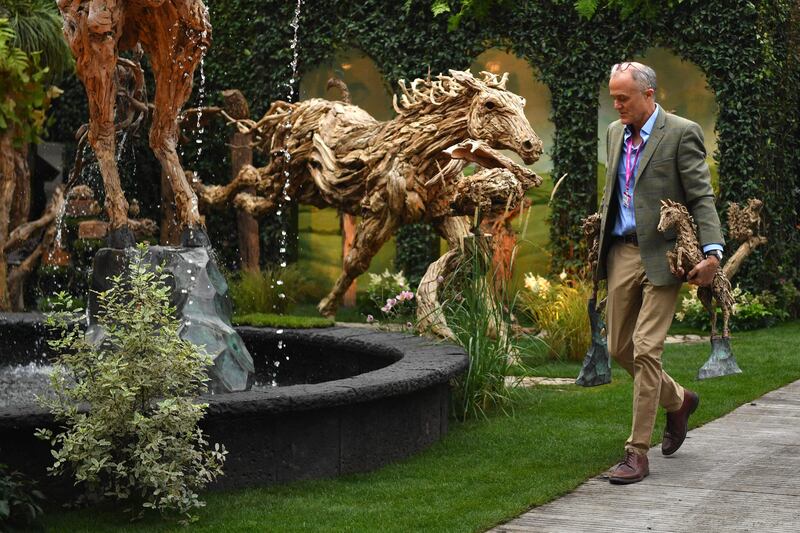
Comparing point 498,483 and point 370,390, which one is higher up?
point 370,390

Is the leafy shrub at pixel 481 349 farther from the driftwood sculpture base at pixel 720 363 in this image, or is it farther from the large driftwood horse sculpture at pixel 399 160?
the driftwood sculpture base at pixel 720 363

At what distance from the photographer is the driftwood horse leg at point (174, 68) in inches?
279

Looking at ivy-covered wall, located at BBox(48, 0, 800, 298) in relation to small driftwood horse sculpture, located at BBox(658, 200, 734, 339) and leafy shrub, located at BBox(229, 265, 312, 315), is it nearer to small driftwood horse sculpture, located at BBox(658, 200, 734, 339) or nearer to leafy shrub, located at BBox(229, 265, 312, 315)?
leafy shrub, located at BBox(229, 265, 312, 315)

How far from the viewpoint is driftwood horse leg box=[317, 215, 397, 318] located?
1029 cm

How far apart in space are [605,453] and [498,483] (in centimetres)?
87

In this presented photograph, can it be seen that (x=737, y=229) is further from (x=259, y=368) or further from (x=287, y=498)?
(x=287, y=498)

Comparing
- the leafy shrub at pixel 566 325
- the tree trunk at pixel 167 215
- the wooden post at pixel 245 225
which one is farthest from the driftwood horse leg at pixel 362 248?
the tree trunk at pixel 167 215

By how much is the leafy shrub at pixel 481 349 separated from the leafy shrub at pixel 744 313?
18.2ft

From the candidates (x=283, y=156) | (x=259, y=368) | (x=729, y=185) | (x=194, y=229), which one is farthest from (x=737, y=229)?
(x=194, y=229)

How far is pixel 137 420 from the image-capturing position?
469cm

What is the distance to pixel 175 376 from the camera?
4.90 m

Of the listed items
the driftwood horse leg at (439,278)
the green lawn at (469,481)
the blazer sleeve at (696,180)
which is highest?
the blazer sleeve at (696,180)

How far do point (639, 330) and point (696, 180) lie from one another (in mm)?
744

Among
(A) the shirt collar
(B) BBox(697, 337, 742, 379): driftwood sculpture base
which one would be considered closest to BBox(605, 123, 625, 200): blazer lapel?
(A) the shirt collar
